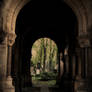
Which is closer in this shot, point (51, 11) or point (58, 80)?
point (51, 11)

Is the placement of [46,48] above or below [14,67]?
above

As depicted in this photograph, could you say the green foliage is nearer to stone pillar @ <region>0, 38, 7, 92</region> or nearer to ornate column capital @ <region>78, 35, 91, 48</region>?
ornate column capital @ <region>78, 35, 91, 48</region>

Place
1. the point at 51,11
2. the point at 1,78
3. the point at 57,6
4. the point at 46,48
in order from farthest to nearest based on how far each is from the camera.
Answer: the point at 46,48 → the point at 51,11 → the point at 57,6 → the point at 1,78

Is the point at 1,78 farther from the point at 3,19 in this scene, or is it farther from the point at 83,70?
the point at 83,70

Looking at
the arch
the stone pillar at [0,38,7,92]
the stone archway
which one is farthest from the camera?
the arch

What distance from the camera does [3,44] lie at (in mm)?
8820

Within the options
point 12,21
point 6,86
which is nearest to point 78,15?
point 12,21

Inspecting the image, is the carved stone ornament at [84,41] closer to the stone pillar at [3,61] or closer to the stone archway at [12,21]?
the stone archway at [12,21]

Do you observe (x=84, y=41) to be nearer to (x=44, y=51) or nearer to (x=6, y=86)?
(x=6, y=86)

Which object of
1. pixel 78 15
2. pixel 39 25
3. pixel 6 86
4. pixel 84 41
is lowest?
pixel 6 86

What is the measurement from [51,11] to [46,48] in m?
15.4

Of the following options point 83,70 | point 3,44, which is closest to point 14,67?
point 3,44

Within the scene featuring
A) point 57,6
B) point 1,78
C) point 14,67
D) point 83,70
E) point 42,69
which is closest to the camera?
point 1,78

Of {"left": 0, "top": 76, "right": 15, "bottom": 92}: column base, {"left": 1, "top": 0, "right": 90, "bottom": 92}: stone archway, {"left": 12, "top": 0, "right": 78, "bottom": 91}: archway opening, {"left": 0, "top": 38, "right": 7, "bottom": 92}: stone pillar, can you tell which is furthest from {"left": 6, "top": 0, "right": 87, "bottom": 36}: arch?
{"left": 12, "top": 0, "right": 78, "bottom": 91}: archway opening
